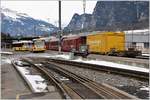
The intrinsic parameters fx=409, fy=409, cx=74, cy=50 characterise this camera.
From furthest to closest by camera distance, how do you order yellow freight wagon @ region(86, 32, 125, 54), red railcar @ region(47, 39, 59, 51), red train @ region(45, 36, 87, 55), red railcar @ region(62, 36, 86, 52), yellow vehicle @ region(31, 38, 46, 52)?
yellow vehicle @ region(31, 38, 46, 52), red railcar @ region(47, 39, 59, 51), red railcar @ region(62, 36, 86, 52), red train @ region(45, 36, 87, 55), yellow freight wagon @ region(86, 32, 125, 54)

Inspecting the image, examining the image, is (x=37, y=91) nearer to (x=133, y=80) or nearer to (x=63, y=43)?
(x=133, y=80)

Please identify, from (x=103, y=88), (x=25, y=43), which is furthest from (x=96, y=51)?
(x=25, y=43)

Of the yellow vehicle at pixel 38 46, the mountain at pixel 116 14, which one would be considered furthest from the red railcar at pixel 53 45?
the mountain at pixel 116 14

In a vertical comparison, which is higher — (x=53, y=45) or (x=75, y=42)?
(x=75, y=42)

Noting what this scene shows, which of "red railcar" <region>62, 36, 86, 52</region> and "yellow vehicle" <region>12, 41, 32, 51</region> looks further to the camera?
"yellow vehicle" <region>12, 41, 32, 51</region>

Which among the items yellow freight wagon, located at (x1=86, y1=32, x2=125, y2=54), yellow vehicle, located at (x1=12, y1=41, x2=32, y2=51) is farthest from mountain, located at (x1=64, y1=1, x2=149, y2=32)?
yellow freight wagon, located at (x1=86, y1=32, x2=125, y2=54)

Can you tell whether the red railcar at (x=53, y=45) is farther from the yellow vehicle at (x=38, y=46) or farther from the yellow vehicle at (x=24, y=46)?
the yellow vehicle at (x=24, y=46)

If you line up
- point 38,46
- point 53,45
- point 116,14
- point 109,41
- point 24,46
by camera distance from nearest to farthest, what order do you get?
point 109,41 < point 38,46 < point 53,45 < point 24,46 < point 116,14

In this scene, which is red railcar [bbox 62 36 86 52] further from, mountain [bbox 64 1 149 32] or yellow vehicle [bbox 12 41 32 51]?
mountain [bbox 64 1 149 32]

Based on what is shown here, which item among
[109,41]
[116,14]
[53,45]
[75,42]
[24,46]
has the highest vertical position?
[116,14]

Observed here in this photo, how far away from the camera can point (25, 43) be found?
91.1 m

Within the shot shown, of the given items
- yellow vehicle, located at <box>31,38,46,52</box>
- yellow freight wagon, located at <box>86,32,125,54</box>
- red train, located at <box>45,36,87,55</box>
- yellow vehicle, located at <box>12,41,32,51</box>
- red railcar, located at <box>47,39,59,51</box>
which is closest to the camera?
yellow freight wagon, located at <box>86,32,125,54</box>

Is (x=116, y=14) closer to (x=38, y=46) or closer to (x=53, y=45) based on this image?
(x=53, y=45)

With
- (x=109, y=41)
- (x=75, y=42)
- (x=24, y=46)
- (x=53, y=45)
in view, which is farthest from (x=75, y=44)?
(x=24, y=46)
